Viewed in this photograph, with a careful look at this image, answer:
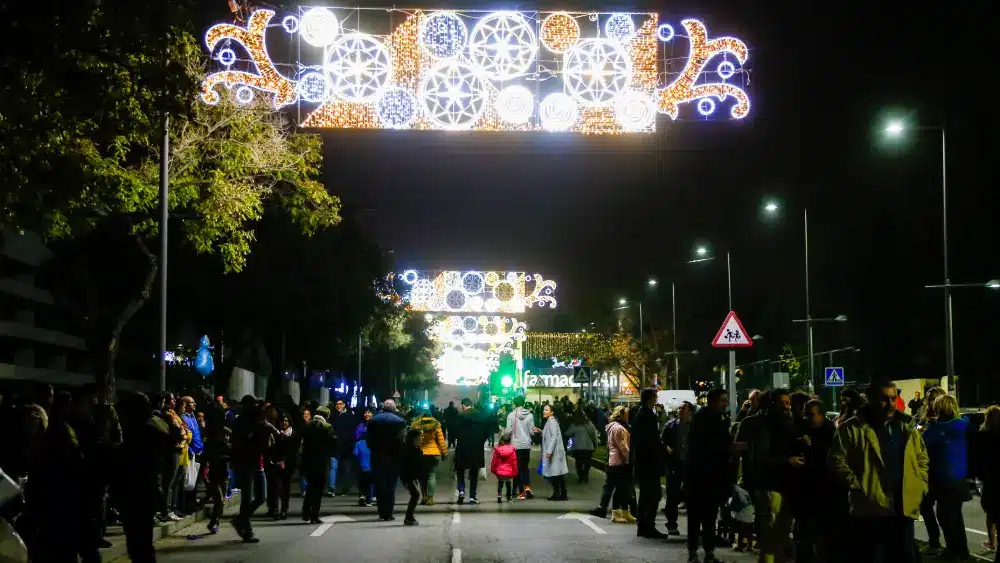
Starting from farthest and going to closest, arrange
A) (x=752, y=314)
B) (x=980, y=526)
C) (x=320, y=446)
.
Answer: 1. (x=752, y=314)
2. (x=320, y=446)
3. (x=980, y=526)

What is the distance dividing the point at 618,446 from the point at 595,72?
39.0ft

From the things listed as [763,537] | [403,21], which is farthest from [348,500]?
[763,537]

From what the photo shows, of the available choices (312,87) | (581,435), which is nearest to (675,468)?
(581,435)

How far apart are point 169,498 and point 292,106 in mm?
11195

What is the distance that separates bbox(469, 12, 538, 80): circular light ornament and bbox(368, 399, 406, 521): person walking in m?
10.1

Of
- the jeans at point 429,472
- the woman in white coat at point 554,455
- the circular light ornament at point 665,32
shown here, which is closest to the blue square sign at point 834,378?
the circular light ornament at point 665,32

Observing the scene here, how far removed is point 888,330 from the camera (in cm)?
5497

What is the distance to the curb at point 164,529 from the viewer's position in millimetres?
14358

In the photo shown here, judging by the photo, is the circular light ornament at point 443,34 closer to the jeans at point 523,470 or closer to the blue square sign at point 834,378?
the jeans at point 523,470

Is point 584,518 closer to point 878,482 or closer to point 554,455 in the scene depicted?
point 554,455

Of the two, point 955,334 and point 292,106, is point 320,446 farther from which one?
point 955,334

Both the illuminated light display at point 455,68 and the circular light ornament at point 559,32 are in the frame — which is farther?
the circular light ornament at point 559,32

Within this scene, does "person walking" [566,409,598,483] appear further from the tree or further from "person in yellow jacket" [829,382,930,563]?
"person in yellow jacket" [829,382,930,563]

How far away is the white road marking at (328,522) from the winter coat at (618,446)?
4.33 meters
